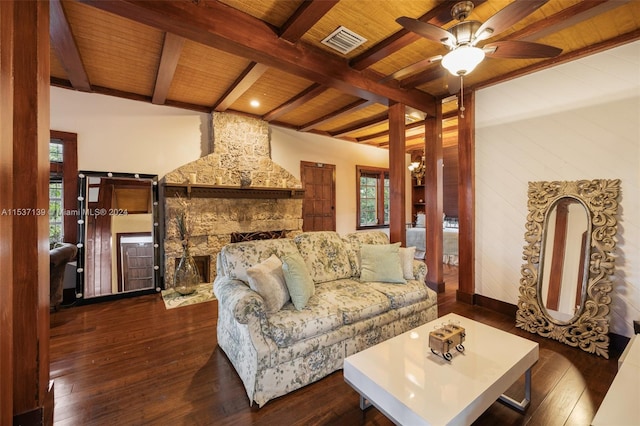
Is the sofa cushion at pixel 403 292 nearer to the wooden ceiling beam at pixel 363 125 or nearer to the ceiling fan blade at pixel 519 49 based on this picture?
the ceiling fan blade at pixel 519 49

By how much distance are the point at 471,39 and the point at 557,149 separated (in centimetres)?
183

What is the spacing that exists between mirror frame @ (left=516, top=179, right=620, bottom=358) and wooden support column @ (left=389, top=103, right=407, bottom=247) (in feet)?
4.75

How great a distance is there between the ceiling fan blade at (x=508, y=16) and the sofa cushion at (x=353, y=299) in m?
2.14

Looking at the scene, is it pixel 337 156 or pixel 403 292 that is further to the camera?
pixel 337 156

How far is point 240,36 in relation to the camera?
7.55 ft

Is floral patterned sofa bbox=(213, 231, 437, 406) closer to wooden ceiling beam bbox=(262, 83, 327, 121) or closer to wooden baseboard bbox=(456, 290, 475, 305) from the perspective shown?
wooden baseboard bbox=(456, 290, 475, 305)

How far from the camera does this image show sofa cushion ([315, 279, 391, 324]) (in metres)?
2.25

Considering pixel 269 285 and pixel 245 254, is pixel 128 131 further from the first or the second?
pixel 269 285

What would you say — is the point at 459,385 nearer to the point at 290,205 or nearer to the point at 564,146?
the point at 564,146

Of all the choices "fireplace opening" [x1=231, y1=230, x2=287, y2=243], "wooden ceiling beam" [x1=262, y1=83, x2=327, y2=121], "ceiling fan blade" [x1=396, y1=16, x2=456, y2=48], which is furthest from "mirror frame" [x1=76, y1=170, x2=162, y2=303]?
"ceiling fan blade" [x1=396, y1=16, x2=456, y2=48]

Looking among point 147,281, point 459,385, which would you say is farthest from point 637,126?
point 147,281

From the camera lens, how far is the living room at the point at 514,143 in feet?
8.38

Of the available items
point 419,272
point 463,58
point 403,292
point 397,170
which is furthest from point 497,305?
point 463,58

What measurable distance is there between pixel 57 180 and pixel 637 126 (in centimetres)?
648
